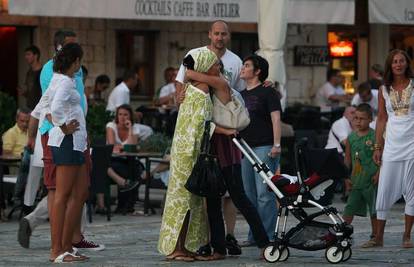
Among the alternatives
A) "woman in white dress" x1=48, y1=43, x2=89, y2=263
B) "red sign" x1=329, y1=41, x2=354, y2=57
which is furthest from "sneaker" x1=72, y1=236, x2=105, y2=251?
"red sign" x1=329, y1=41, x2=354, y2=57

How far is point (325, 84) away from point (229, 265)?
13830 millimetres

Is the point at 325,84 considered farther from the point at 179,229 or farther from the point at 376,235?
the point at 179,229

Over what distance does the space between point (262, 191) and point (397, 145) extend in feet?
4.27

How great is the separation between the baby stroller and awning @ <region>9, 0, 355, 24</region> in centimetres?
656

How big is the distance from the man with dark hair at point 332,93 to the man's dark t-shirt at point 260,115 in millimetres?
11769

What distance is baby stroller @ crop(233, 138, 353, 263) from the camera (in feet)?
34.2

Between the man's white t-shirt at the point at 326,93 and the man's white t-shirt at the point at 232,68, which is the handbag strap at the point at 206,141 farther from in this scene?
the man's white t-shirt at the point at 326,93

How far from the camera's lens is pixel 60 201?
10.6m

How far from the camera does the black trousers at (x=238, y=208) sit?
34.8 ft

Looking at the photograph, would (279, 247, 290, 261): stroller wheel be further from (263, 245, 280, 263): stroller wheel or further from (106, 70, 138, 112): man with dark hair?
(106, 70, 138, 112): man with dark hair

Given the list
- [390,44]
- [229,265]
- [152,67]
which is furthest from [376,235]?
[390,44]

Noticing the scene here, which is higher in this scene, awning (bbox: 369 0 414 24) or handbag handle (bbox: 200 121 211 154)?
awning (bbox: 369 0 414 24)

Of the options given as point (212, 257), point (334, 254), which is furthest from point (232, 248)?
point (334, 254)

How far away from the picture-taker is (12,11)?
1645 cm
